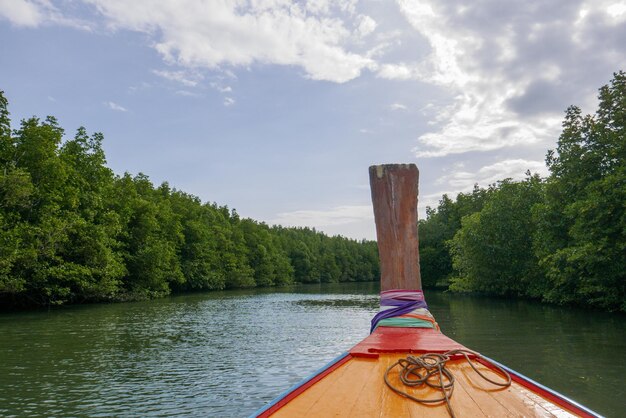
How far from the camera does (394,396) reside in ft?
8.55

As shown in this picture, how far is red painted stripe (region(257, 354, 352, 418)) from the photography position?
2542 mm

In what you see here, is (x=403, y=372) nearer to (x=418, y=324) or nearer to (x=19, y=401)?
(x=418, y=324)

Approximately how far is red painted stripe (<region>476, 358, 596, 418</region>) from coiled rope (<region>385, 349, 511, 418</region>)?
3.0 inches

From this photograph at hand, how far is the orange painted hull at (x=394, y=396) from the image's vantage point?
244cm

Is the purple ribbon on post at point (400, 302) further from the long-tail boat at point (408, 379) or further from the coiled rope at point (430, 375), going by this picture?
the coiled rope at point (430, 375)

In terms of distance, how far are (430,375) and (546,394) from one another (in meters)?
0.70

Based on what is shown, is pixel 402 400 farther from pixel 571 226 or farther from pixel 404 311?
pixel 571 226

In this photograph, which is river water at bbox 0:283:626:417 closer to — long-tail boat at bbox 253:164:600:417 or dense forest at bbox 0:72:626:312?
dense forest at bbox 0:72:626:312

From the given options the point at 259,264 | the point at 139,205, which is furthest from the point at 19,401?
the point at 259,264

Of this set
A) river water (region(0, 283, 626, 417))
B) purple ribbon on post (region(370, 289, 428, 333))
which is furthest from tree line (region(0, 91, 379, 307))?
purple ribbon on post (region(370, 289, 428, 333))

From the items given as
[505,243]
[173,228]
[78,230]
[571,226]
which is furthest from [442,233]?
[78,230]

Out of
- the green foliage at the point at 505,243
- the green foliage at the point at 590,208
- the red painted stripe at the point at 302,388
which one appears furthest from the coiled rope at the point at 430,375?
the green foliage at the point at 505,243

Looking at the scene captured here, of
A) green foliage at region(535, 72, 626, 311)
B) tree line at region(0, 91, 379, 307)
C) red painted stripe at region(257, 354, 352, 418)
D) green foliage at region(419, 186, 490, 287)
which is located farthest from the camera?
green foliage at region(419, 186, 490, 287)

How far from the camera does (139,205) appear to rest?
46844 mm
